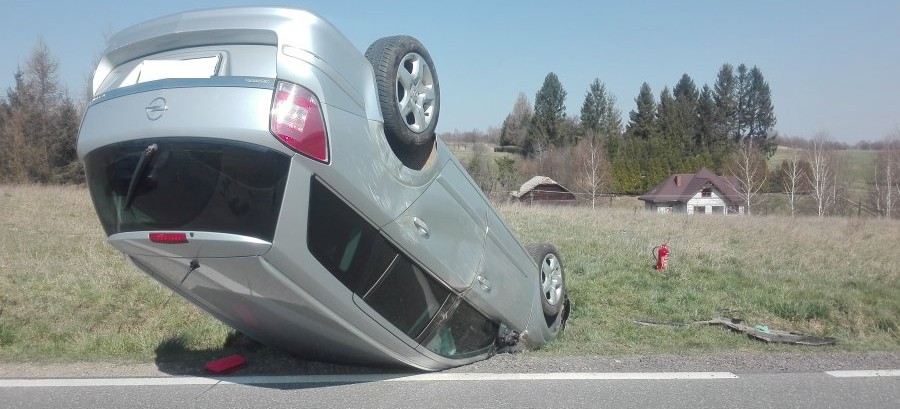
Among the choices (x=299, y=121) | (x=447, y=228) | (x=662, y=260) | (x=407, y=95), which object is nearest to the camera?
(x=299, y=121)

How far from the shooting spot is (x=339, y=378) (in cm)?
533

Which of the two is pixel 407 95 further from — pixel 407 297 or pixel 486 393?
pixel 486 393

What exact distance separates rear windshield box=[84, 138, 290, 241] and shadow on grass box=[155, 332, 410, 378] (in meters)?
1.92

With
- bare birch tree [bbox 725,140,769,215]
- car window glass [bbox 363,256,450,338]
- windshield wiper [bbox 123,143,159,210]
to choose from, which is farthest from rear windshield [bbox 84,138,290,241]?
bare birch tree [bbox 725,140,769,215]

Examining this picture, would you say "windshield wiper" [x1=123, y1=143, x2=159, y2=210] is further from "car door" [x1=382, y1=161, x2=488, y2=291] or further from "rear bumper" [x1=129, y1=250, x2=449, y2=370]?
"car door" [x1=382, y1=161, x2=488, y2=291]

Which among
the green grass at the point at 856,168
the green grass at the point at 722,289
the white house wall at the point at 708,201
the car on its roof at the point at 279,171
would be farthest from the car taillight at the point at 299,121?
the green grass at the point at 856,168

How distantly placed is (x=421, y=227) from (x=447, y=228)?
35cm

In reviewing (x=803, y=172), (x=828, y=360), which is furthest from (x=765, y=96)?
(x=828, y=360)

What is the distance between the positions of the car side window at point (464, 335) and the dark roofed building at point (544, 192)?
29.0 meters

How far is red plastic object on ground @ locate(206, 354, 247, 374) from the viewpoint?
550 centimetres

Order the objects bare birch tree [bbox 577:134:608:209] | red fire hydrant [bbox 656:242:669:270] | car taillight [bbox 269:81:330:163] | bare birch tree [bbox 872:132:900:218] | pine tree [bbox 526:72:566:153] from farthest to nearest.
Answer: pine tree [bbox 526:72:566:153], bare birch tree [bbox 577:134:608:209], bare birch tree [bbox 872:132:900:218], red fire hydrant [bbox 656:242:669:270], car taillight [bbox 269:81:330:163]

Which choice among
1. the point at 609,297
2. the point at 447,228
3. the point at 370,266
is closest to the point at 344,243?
the point at 370,266

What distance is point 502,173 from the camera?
37.3m

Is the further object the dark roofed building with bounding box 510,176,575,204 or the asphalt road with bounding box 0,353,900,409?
the dark roofed building with bounding box 510,176,575,204
